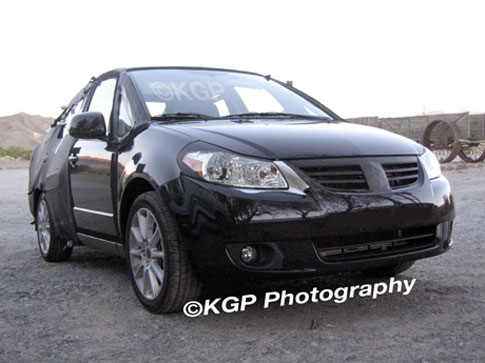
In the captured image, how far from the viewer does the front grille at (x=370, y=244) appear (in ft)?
10.6

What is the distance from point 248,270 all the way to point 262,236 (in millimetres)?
201

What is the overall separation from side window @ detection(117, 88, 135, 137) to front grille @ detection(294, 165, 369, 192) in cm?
139

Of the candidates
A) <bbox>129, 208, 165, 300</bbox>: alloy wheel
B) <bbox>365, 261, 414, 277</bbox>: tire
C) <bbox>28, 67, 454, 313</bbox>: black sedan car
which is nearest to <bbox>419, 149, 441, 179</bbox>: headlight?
<bbox>28, 67, 454, 313</bbox>: black sedan car

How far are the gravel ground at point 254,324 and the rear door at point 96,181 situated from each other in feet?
1.37

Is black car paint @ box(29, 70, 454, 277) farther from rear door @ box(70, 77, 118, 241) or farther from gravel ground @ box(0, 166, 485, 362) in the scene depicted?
gravel ground @ box(0, 166, 485, 362)

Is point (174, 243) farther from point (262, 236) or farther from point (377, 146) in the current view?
point (377, 146)

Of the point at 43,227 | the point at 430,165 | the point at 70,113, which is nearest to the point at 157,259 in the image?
the point at 430,165

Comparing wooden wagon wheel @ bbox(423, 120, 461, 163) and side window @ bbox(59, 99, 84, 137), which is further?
wooden wagon wheel @ bbox(423, 120, 461, 163)

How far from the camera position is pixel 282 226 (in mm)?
3092

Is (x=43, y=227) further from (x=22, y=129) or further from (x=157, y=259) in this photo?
(x=22, y=129)

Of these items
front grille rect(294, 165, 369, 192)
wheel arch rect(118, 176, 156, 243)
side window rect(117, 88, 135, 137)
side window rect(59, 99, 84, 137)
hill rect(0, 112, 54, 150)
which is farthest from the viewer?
hill rect(0, 112, 54, 150)

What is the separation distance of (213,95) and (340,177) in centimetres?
153

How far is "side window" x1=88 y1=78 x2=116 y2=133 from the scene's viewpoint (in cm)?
461

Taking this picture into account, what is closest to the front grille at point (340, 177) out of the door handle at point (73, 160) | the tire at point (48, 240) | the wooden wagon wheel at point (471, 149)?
the door handle at point (73, 160)
